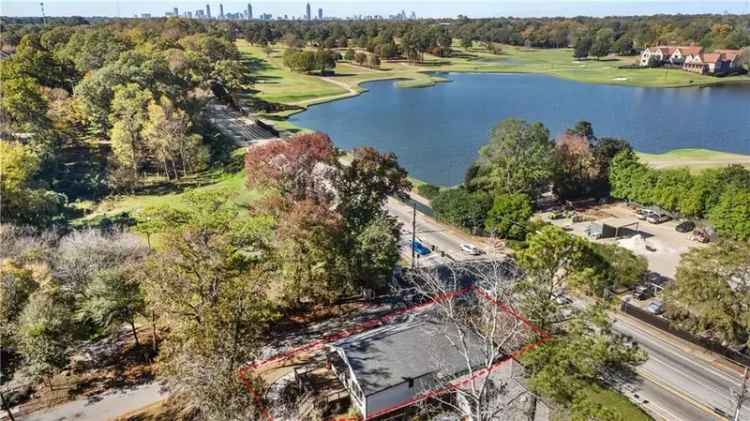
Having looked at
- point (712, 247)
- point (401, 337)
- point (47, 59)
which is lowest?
point (401, 337)

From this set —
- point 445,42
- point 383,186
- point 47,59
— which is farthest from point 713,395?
point 445,42

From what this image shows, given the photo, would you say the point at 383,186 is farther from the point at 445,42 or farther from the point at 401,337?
the point at 445,42

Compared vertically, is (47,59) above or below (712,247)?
above

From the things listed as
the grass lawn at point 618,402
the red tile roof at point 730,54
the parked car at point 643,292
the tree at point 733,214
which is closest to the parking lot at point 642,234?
the tree at point 733,214

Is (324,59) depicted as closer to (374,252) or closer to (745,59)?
(745,59)

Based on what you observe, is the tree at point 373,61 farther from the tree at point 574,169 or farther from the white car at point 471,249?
the white car at point 471,249

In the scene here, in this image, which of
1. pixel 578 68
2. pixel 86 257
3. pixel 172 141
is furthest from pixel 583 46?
pixel 86 257

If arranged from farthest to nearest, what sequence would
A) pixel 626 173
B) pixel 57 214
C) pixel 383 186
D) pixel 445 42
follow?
pixel 445 42, pixel 626 173, pixel 57 214, pixel 383 186
